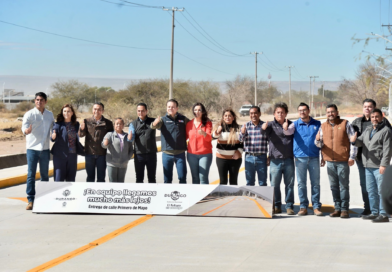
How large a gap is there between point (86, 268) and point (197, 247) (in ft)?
5.22

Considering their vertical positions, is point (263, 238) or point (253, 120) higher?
point (253, 120)

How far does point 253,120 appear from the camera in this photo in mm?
9188

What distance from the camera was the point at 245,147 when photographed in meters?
9.21

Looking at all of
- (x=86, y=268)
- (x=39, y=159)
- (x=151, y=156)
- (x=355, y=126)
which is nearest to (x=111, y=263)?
(x=86, y=268)

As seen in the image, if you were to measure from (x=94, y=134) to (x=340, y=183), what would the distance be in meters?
4.61

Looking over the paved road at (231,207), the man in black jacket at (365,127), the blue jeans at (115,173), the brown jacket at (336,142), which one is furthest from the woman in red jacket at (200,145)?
the man in black jacket at (365,127)

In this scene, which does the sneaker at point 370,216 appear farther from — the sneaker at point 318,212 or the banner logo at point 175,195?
the banner logo at point 175,195

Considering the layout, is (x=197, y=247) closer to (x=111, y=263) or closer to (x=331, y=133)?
(x=111, y=263)

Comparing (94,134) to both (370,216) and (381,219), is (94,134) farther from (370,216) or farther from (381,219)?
(381,219)

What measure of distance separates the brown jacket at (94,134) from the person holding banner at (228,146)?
217cm

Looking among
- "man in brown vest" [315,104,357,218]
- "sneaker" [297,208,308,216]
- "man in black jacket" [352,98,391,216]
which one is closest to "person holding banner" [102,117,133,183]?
"sneaker" [297,208,308,216]

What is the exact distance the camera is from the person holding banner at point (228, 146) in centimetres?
916

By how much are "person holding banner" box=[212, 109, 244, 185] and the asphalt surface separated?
0.70m

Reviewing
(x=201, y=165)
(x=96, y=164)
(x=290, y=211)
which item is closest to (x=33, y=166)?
(x=96, y=164)
